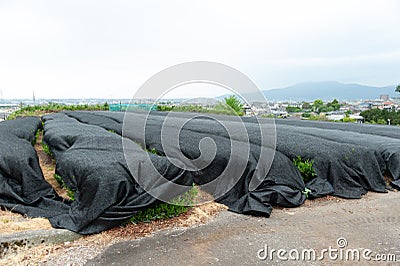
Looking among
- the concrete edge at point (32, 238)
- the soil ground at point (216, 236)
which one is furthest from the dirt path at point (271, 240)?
the concrete edge at point (32, 238)

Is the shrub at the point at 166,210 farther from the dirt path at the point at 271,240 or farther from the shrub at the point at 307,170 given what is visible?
the shrub at the point at 307,170

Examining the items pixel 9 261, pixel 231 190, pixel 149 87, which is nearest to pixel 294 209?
pixel 231 190

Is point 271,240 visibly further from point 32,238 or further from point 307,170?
point 32,238

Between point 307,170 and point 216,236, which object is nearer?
point 216,236

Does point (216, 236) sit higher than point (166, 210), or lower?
lower

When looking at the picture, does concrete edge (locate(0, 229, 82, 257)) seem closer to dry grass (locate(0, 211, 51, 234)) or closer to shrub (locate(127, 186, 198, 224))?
dry grass (locate(0, 211, 51, 234))

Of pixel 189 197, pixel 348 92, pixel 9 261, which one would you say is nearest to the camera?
pixel 9 261

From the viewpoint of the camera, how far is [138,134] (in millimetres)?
6441

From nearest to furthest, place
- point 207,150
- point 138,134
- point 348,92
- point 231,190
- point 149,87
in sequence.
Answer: point 149,87, point 231,190, point 207,150, point 138,134, point 348,92

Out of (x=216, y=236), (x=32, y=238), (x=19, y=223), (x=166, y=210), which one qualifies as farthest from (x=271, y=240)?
(x=19, y=223)

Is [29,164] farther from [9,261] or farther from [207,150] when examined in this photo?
[207,150]

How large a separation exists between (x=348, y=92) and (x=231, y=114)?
194m

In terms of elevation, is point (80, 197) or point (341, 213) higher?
point (80, 197)

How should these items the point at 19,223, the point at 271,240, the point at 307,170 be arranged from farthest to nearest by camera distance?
the point at 307,170 < the point at 19,223 < the point at 271,240
